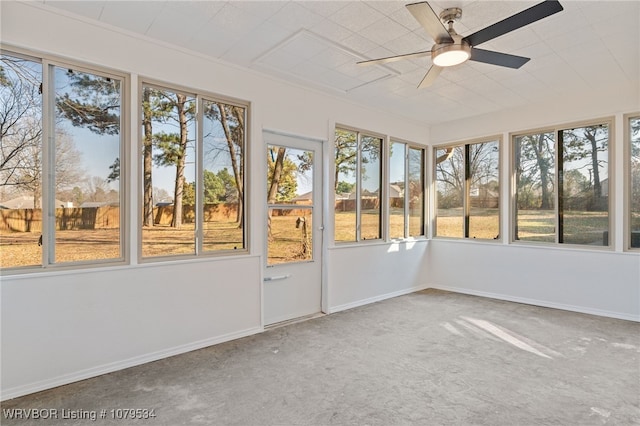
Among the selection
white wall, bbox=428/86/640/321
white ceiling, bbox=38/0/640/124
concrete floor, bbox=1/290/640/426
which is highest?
white ceiling, bbox=38/0/640/124

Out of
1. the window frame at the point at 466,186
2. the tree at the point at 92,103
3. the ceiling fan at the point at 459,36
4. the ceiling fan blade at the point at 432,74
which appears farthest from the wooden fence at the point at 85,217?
the window frame at the point at 466,186

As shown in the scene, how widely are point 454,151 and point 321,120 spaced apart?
2671mm

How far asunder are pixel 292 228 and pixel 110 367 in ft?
7.33

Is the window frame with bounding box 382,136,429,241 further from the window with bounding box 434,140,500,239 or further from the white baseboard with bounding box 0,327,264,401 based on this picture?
the white baseboard with bounding box 0,327,264,401

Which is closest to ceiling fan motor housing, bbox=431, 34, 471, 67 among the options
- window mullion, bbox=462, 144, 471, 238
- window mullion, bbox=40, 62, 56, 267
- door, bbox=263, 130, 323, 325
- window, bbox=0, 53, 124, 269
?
door, bbox=263, 130, 323, 325

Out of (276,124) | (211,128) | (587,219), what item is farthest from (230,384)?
(587,219)

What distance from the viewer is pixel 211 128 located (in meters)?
3.51

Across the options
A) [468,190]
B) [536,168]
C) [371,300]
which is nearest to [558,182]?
[536,168]

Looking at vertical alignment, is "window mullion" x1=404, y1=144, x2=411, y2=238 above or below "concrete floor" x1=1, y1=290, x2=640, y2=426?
above

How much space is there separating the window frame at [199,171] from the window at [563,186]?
3.93 m

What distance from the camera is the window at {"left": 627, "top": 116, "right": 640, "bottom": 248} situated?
4.12m

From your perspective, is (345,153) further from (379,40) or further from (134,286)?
(134,286)

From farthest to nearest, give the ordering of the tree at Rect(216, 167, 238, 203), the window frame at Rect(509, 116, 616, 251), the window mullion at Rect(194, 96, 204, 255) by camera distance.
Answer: the window frame at Rect(509, 116, 616, 251), the tree at Rect(216, 167, 238, 203), the window mullion at Rect(194, 96, 204, 255)

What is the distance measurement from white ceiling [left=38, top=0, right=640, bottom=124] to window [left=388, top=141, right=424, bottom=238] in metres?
1.30
